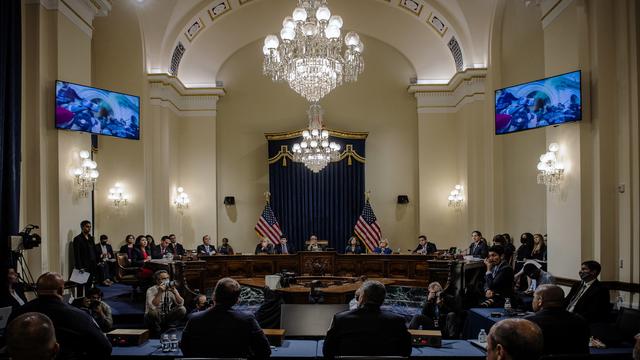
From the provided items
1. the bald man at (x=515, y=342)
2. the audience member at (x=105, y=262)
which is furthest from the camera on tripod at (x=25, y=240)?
the bald man at (x=515, y=342)

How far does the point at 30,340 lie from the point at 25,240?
5039mm

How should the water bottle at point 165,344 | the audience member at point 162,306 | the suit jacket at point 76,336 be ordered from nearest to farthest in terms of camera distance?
A: 1. the suit jacket at point 76,336
2. the water bottle at point 165,344
3. the audience member at point 162,306

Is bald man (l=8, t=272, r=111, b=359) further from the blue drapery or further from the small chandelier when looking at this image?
the blue drapery

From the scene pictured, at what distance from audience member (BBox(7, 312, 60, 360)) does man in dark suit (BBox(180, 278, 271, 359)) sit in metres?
1.30

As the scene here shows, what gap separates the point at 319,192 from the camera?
15820 mm

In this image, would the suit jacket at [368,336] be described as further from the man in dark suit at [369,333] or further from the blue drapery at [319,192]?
the blue drapery at [319,192]

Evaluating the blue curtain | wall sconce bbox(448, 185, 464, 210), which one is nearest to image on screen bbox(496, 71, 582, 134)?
wall sconce bbox(448, 185, 464, 210)

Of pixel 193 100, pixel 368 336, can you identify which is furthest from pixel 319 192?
pixel 368 336

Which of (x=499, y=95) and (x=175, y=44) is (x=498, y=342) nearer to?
(x=499, y=95)

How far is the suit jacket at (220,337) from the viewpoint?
11.6 feet

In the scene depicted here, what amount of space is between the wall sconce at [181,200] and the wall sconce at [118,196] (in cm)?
259

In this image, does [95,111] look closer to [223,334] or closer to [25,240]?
[25,240]

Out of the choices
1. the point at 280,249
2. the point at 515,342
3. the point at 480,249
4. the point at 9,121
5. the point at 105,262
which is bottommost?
the point at 280,249

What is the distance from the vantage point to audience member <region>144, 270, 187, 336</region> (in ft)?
20.4
